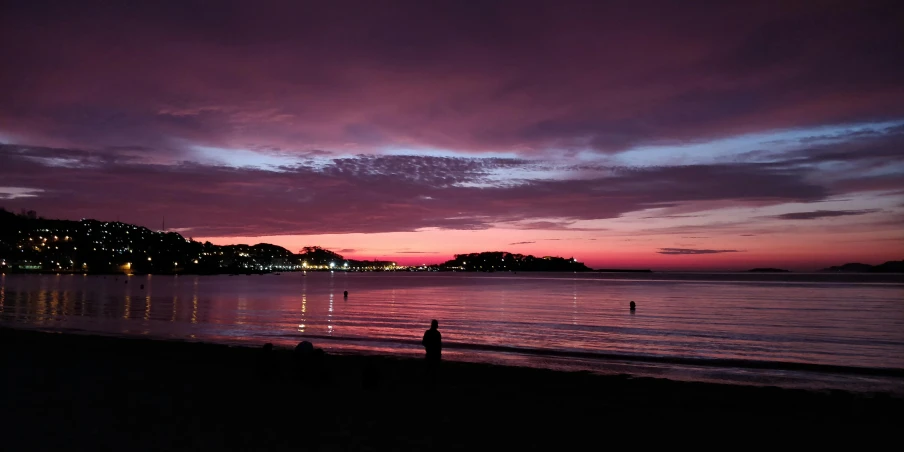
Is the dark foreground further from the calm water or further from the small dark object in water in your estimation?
the calm water

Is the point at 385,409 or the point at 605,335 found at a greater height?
the point at 385,409

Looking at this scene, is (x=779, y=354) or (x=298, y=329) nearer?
(x=779, y=354)

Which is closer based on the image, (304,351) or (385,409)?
(385,409)

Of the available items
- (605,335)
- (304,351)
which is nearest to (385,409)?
(304,351)

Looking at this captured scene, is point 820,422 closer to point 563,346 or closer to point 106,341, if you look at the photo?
point 563,346

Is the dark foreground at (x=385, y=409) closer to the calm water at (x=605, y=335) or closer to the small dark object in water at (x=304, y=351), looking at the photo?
the small dark object in water at (x=304, y=351)

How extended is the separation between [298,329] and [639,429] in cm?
2749

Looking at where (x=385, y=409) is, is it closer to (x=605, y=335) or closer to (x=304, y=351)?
(x=304, y=351)

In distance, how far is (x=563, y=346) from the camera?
1096 inches

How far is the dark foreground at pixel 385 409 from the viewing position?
31.2 feet

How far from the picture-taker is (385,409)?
11.8m

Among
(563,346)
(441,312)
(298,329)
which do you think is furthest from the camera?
(441,312)

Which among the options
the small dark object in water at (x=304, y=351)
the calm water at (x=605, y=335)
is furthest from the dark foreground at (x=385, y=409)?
the calm water at (x=605, y=335)

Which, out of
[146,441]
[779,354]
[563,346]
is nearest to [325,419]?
[146,441]
